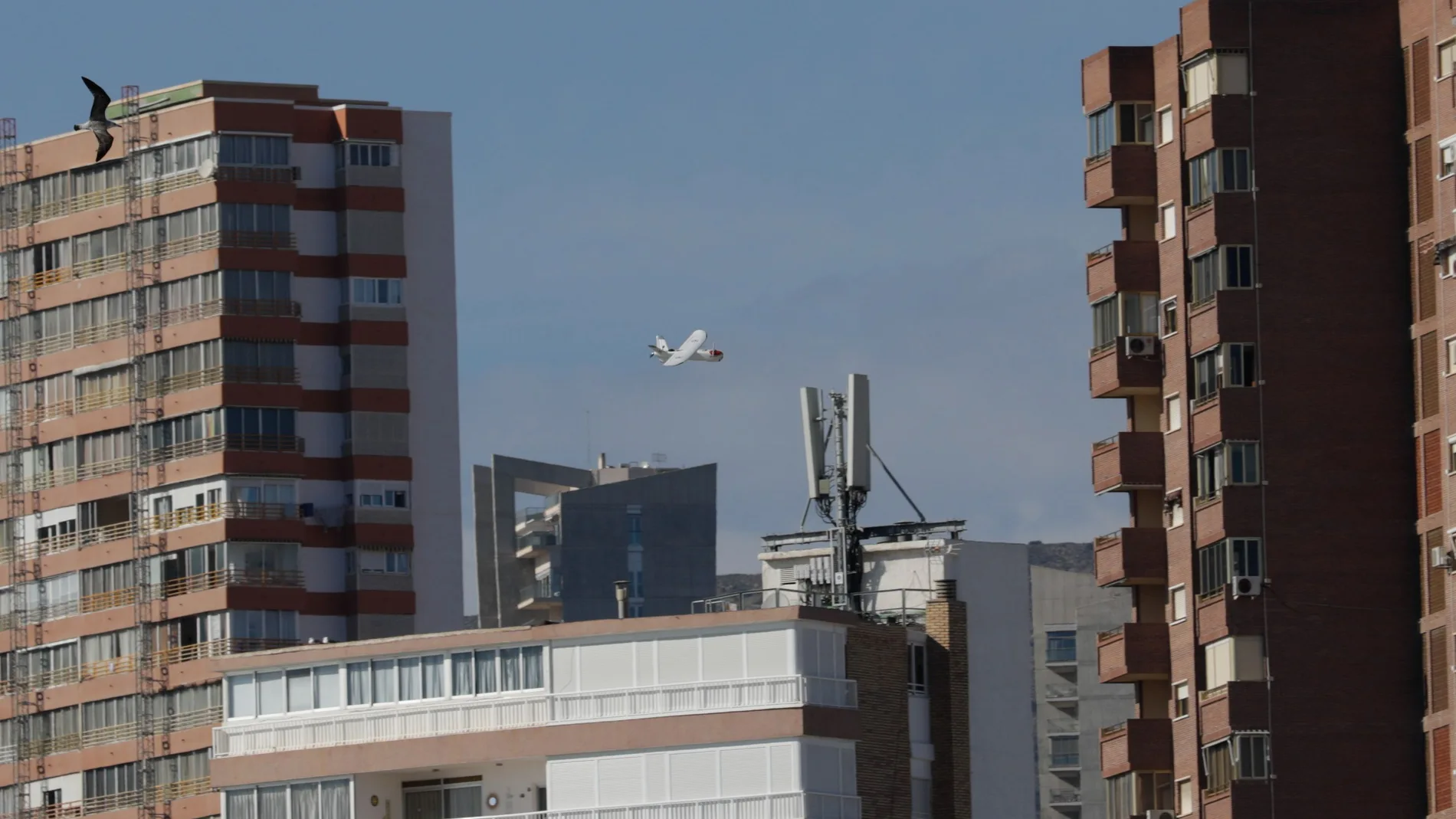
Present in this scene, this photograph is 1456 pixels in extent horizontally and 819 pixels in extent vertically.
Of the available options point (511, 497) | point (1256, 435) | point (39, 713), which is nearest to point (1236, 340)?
point (1256, 435)

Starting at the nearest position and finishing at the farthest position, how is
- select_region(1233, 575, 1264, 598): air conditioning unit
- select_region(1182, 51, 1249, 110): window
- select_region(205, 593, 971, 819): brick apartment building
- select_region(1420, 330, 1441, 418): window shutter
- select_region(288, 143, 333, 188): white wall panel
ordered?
select_region(1233, 575, 1264, 598): air conditioning unit
select_region(1420, 330, 1441, 418): window shutter
select_region(1182, 51, 1249, 110): window
select_region(205, 593, 971, 819): brick apartment building
select_region(288, 143, 333, 188): white wall panel

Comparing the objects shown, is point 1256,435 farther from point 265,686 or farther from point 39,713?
point 39,713

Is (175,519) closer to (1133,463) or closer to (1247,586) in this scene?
(1133,463)

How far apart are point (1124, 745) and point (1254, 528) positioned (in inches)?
326

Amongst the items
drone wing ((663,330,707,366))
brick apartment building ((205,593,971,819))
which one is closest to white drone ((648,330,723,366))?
drone wing ((663,330,707,366))

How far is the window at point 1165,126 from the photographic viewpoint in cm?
11088

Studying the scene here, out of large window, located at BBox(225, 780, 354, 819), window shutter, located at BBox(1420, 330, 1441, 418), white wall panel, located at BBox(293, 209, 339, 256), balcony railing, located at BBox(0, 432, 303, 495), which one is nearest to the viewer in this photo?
window shutter, located at BBox(1420, 330, 1441, 418)

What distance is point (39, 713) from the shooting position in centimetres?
15025

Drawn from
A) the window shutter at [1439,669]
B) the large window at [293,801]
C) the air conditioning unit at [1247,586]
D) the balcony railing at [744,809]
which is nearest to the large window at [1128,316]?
the air conditioning unit at [1247,586]

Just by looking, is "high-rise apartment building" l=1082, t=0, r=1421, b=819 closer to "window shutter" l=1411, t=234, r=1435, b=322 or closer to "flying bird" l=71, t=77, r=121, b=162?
"window shutter" l=1411, t=234, r=1435, b=322

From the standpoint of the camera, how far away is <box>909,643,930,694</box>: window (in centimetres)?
11731

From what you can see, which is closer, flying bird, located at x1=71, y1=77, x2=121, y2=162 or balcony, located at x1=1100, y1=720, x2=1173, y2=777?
flying bird, located at x1=71, y1=77, x2=121, y2=162

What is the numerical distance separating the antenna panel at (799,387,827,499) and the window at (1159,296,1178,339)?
23.3 m

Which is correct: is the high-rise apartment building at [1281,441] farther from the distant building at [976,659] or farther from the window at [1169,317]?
the distant building at [976,659]
